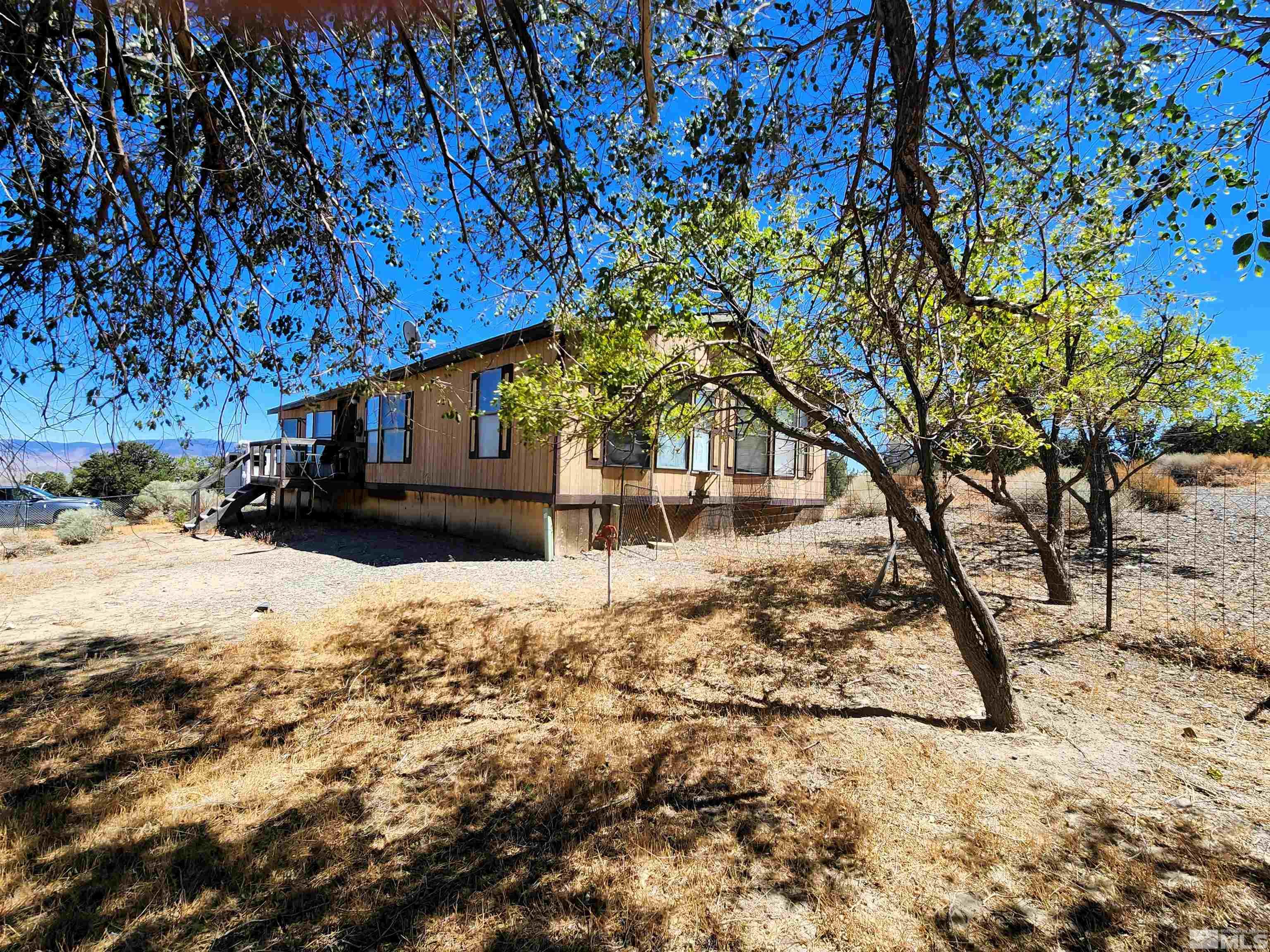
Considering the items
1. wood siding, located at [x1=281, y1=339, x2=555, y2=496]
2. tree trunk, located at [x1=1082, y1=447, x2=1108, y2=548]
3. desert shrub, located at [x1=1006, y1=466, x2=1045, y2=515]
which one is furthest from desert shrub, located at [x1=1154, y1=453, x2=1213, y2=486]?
wood siding, located at [x1=281, y1=339, x2=555, y2=496]

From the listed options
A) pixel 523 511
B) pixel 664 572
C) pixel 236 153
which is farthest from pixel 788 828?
pixel 523 511

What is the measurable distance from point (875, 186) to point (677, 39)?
1.88 metres

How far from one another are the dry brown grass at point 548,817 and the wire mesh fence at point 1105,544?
10.7 ft

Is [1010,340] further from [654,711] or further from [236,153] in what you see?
[236,153]

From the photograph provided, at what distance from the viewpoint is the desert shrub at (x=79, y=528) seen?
1382 cm

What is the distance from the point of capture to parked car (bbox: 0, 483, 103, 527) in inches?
643

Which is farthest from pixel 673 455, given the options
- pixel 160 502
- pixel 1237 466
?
pixel 1237 466

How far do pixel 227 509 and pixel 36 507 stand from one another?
20.5ft

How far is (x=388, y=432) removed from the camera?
16.7 meters

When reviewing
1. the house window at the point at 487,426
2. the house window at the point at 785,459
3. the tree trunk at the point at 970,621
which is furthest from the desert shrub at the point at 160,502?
the tree trunk at the point at 970,621

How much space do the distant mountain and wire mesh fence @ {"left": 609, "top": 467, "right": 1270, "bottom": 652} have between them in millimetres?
7506

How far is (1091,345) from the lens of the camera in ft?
24.1

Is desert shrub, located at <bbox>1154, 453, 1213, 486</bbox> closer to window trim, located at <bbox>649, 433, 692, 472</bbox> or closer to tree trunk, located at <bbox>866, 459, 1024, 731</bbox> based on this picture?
window trim, located at <bbox>649, 433, 692, 472</bbox>

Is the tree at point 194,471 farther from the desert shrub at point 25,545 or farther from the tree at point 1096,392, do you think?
the tree at point 1096,392
